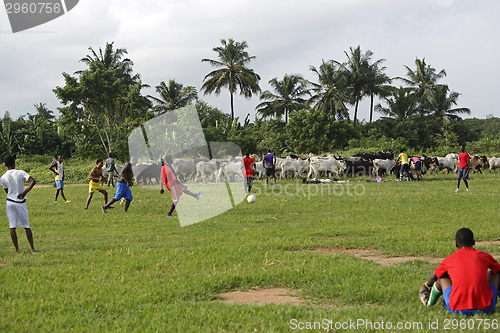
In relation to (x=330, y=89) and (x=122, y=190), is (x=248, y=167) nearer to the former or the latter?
(x=122, y=190)

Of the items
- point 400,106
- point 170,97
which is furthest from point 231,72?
point 400,106

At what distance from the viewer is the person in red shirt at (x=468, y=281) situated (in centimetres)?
487

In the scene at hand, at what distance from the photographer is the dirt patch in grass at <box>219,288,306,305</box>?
5848 millimetres

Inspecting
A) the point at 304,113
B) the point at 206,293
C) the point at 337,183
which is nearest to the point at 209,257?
the point at 206,293

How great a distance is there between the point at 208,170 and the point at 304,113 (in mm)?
18457

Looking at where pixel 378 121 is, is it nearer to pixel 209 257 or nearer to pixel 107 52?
pixel 107 52

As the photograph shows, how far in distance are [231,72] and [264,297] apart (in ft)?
154

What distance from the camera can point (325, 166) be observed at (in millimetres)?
28812

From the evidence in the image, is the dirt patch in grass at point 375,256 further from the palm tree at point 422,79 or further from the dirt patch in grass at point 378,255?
the palm tree at point 422,79

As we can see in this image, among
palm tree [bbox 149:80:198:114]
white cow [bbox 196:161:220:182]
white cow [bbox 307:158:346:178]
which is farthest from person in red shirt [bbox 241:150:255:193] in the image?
palm tree [bbox 149:80:198:114]

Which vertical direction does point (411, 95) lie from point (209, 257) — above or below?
above

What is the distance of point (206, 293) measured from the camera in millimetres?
6109

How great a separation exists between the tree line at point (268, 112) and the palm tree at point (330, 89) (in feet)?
0.39

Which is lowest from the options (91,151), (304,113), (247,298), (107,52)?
(247,298)
